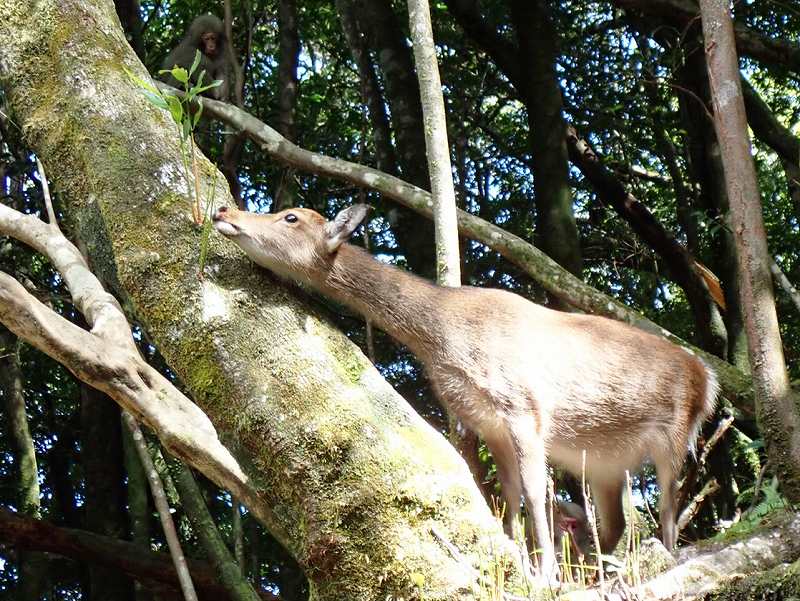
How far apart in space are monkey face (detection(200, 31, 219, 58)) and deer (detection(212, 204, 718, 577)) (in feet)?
25.3

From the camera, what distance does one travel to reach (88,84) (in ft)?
17.5

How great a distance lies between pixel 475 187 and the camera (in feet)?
44.0

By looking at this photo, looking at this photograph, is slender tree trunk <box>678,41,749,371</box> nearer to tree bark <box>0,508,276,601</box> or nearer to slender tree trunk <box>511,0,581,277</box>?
slender tree trunk <box>511,0,581,277</box>

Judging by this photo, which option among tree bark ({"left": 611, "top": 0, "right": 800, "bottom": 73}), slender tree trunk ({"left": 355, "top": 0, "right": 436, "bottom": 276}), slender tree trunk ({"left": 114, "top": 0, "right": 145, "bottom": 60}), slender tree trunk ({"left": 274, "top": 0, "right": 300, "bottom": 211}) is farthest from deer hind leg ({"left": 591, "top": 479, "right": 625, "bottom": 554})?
slender tree trunk ({"left": 114, "top": 0, "right": 145, "bottom": 60})

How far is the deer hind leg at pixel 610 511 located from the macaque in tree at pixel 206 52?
24.1 ft

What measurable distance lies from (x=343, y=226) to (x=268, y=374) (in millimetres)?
1959

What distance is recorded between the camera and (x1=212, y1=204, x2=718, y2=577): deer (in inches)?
247

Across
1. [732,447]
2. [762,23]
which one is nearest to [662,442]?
[732,447]

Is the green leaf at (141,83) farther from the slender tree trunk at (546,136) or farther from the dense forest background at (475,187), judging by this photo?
the slender tree trunk at (546,136)

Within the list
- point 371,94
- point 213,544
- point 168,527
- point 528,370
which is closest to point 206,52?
point 371,94

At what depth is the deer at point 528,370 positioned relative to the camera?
20.6 ft

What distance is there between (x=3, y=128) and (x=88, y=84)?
252 inches

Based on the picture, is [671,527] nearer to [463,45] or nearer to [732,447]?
[732,447]

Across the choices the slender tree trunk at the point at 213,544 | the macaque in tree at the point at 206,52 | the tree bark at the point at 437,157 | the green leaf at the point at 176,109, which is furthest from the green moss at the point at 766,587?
the macaque in tree at the point at 206,52
